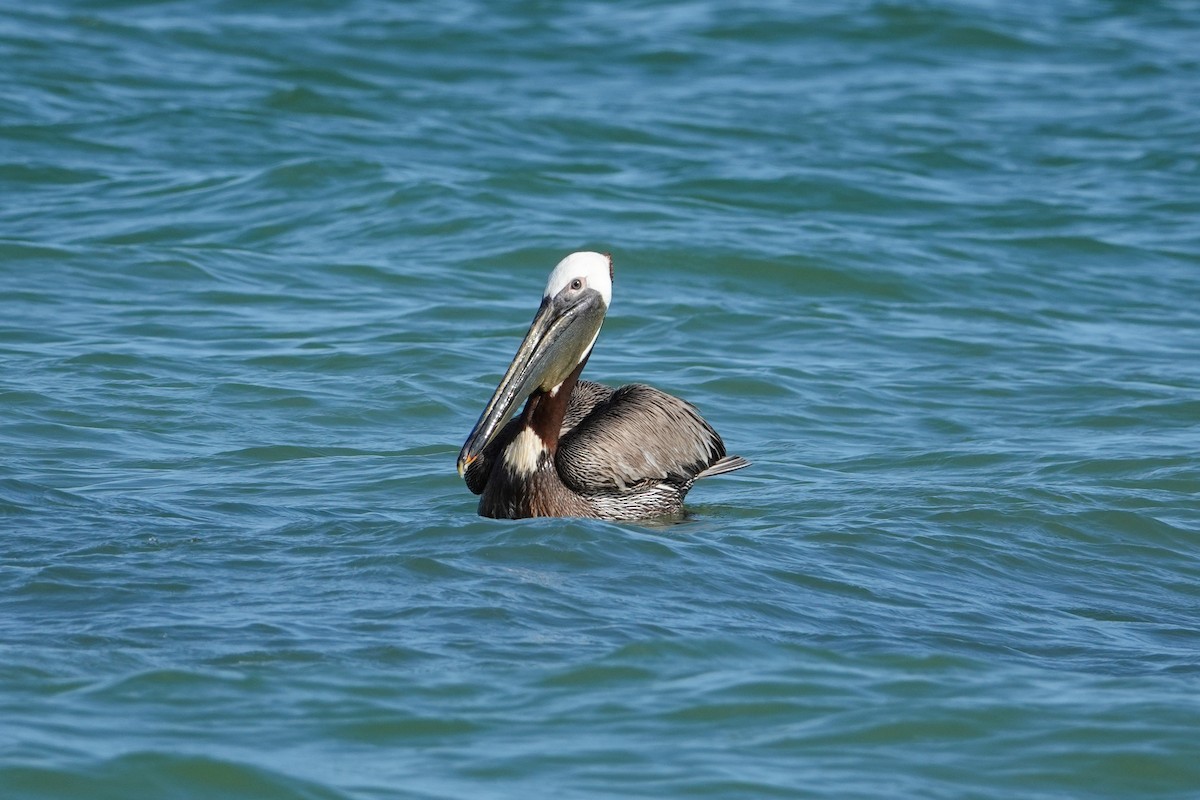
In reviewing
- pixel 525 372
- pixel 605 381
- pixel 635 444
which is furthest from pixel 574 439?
pixel 605 381

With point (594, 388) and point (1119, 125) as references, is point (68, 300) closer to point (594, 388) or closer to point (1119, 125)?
point (594, 388)

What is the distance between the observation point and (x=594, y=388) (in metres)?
7.38

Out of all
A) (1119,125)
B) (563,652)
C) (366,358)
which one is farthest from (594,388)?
(1119,125)

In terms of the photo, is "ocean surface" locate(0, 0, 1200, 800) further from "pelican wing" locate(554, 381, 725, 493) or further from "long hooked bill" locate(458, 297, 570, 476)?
"long hooked bill" locate(458, 297, 570, 476)

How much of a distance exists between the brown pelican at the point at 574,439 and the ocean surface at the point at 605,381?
218 millimetres

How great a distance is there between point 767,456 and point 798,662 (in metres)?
3.10

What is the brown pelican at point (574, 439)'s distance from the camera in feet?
20.9

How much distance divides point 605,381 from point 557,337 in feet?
7.70

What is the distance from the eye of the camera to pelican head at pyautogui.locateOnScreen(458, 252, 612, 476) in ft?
20.8

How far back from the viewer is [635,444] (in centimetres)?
677

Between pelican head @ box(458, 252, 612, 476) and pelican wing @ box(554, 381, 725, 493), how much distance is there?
32 centimetres

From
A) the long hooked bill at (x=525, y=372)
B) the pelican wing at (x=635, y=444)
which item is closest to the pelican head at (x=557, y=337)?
the long hooked bill at (x=525, y=372)

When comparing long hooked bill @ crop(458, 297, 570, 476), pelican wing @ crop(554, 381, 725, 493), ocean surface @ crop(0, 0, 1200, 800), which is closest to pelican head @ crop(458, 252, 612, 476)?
long hooked bill @ crop(458, 297, 570, 476)

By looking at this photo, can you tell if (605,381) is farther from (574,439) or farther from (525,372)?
(525,372)
